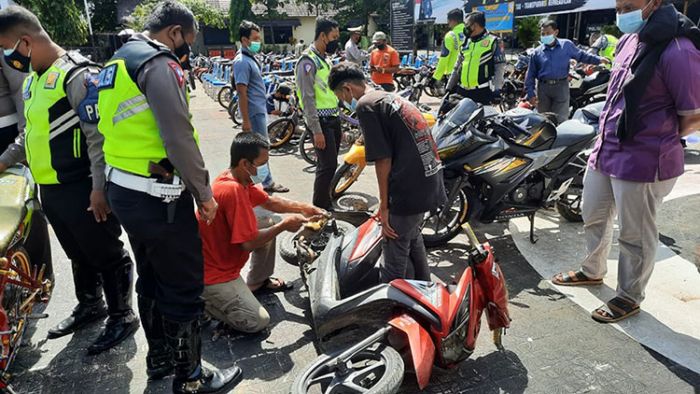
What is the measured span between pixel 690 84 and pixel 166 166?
281cm

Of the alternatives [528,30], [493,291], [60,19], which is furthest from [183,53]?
[60,19]

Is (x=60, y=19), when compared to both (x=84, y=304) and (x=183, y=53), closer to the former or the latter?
(x=84, y=304)

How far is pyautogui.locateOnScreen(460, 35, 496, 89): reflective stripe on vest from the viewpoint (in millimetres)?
5895

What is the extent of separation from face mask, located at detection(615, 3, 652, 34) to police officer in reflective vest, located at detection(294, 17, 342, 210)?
2.71m

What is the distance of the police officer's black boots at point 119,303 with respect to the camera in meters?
2.95

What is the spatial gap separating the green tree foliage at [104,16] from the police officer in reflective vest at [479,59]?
3960cm

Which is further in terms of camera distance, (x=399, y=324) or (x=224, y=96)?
(x=224, y=96)

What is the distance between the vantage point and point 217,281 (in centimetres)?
288

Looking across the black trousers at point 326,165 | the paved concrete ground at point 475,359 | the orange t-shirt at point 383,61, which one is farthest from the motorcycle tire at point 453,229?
the orange t-shirt at point 383,61

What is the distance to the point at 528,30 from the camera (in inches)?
856

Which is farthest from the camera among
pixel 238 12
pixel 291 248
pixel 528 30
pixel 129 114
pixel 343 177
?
pixel 238 12

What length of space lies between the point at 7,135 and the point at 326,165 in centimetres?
267

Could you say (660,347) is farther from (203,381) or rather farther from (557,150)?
(203,381)

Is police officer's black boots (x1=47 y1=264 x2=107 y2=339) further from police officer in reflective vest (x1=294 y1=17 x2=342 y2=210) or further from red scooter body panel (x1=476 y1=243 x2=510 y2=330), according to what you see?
red scooter body panel (x1=476 y1=243 x2=510 y2=330)
